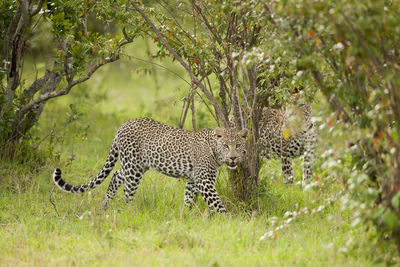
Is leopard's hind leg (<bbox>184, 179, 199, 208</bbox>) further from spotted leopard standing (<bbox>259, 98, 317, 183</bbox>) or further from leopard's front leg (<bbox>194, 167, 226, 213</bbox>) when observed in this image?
spotted leopard standing (<bbox>259, 98, 317, 183</bbox>)

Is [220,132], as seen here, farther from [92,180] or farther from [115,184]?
[92,180]

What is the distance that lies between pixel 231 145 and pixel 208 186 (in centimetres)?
64

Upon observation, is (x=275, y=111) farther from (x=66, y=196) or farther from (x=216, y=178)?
(x=66, y=196)

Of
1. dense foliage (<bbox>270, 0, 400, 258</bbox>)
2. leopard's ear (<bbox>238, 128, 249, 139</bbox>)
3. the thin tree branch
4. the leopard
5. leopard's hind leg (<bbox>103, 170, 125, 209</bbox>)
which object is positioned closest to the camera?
dense foliage (<bbox>270, 0, 400, 258</bbox>)

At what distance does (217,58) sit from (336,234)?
8.96 feet

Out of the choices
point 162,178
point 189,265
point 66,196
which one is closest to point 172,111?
point 162,178

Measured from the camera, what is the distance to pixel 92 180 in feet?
29.4

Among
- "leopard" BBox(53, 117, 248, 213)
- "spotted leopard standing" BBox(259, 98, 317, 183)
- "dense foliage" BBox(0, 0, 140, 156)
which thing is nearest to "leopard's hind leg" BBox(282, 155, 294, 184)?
"spotted leopard standing" BBox(259, 98, 317, 183)

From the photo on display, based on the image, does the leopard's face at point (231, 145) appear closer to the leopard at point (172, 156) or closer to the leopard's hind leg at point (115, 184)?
the leopard at point (172, 156)

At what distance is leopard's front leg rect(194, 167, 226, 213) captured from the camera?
8.02m

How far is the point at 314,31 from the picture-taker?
533cm

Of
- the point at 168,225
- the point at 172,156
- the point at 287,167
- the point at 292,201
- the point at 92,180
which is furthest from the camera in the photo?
the point at 287,167

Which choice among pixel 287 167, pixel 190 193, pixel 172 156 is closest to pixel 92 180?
pixel 172 156

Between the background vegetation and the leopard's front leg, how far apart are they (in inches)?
7.2
